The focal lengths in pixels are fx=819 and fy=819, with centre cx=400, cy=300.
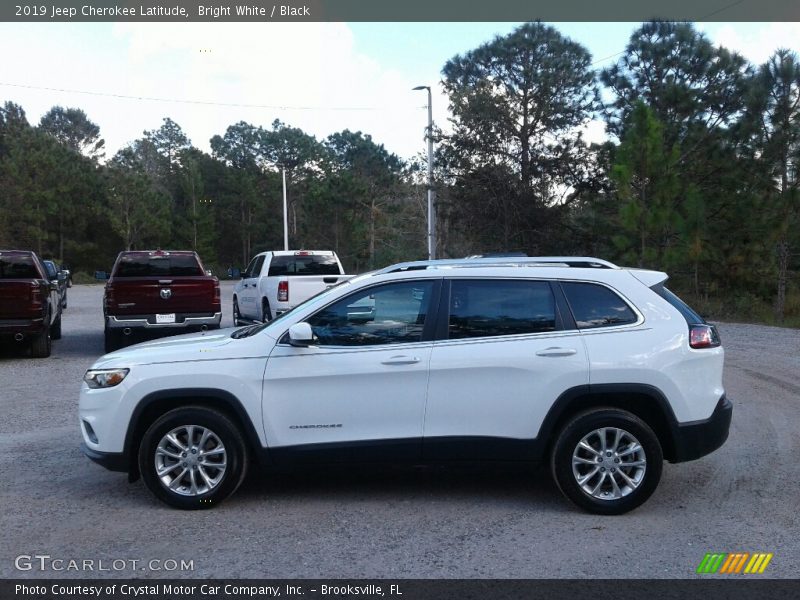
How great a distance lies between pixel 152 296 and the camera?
14.4 meters

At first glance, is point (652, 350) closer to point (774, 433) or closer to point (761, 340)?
point (774, 433)

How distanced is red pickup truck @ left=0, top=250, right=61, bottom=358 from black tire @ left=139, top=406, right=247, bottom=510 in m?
8.86

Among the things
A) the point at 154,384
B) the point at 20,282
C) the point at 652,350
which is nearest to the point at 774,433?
the point at 652,350

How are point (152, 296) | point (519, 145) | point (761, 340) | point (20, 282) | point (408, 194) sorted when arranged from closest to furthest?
point (20, 282)
point (152, 296)
point (761, 340)
point (519, 145)
point (408, 194)

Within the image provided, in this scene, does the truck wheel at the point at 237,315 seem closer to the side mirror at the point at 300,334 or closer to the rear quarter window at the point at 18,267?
the rear quarter window at the point at 18,267

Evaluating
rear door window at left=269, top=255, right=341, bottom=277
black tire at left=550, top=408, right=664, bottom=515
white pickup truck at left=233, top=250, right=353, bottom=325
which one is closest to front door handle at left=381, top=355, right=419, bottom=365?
black tire at left=550, top=408, right=664, bottom=515

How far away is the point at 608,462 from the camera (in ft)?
18.9

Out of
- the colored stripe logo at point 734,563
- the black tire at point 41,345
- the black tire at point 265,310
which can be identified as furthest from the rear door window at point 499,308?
the black tire at point 265,310

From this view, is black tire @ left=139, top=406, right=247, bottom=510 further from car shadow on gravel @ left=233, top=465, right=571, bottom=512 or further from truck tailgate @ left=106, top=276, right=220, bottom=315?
truck tailgate @ left=106, top=276, right=220, bottom=315

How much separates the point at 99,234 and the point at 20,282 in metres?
57.6

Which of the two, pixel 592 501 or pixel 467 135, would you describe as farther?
pixel 467 135

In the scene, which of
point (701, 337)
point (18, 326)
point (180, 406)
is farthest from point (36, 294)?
point (701, 337)
